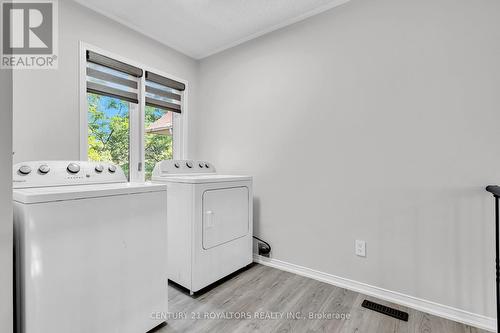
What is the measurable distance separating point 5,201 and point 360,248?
214 centimetres

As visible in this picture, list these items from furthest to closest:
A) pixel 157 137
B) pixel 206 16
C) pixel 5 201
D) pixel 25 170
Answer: pixel 157 137, pixel 206 16, pixel 25 170, pixel 5 201

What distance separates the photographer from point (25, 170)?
54.3 inches

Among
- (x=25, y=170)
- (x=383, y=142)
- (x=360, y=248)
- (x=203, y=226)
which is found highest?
(x=383, y=142)

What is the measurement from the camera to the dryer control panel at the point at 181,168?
2.18m

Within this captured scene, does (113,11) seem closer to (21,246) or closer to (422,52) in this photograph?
(21,246)

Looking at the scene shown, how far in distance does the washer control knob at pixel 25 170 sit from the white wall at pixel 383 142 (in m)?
1.75

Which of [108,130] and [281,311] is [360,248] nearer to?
[281,311]

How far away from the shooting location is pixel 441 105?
167 cm

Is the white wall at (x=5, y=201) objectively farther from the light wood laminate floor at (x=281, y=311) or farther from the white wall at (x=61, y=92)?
the white wall at (x=61, y=92)

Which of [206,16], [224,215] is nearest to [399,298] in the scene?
[224,215]

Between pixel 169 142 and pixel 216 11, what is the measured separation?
58.3 inches

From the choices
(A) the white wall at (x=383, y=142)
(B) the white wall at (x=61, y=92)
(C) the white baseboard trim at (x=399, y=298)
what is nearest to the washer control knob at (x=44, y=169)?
(B) the white wall at (x=61, y=92)

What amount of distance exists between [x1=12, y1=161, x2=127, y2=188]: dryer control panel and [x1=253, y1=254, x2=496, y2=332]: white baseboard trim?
1684mm

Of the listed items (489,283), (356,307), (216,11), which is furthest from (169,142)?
(489,283)
